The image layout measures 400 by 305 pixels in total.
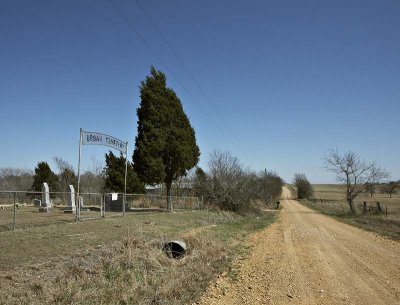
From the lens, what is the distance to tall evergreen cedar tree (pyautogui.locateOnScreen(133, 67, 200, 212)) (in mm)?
29562

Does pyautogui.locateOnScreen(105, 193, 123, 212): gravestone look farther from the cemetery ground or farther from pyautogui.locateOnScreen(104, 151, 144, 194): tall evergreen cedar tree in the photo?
the cemetery ground

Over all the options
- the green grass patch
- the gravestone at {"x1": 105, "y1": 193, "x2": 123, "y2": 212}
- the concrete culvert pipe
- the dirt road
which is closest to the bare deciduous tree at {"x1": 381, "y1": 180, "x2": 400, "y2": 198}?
the green grass patch

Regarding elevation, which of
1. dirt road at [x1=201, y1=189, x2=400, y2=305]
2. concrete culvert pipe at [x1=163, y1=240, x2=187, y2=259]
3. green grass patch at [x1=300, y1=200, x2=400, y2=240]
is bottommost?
dirt road at [x1=201, y1=189, x2=400, y2=305]

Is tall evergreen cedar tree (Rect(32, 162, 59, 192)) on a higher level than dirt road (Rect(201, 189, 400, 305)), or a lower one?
higher

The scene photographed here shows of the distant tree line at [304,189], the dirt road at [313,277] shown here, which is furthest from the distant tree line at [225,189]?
the distant tree line at [304,189]

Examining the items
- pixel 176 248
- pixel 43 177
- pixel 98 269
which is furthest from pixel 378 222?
pixel 43 177

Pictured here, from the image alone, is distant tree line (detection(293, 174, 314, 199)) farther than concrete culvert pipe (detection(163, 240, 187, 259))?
Yes

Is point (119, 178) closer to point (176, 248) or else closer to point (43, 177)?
point (43, 177)

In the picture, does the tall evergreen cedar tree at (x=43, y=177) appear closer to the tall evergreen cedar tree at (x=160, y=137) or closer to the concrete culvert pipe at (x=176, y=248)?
the tall evergreen cedar tree at (x=160, y=137)

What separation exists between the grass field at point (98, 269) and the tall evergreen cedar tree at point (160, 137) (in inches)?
610

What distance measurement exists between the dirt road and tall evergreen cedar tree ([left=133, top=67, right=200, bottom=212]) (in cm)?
1518

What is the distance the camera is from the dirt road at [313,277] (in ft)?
26.4

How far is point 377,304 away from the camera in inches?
295

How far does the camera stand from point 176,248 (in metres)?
12.4
